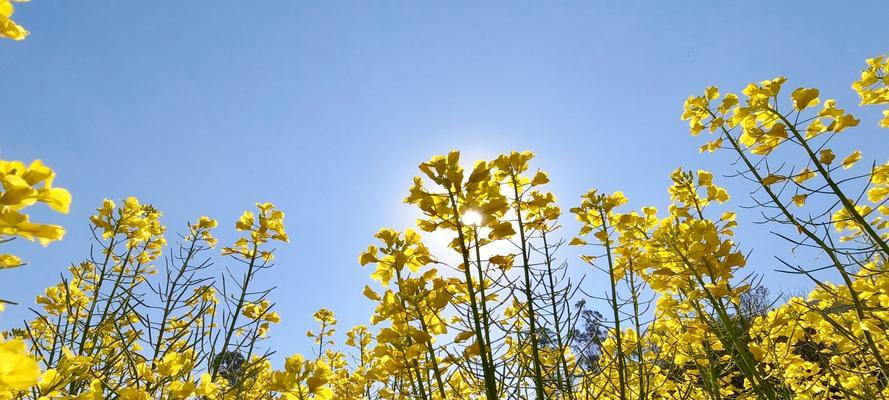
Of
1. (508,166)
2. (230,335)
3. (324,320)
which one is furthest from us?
(324,320)

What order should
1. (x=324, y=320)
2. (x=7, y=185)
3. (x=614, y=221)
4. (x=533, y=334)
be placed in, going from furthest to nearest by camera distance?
(x=324, y=320)
(x=614, y=221)
(x=533, y=334)
(x=7, y=185)

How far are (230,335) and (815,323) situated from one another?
4.40m

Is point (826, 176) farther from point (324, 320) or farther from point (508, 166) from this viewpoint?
point (324, 320)

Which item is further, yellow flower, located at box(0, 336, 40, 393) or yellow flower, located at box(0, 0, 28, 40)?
yellow flower, located at box(0, 0, 28, 40)

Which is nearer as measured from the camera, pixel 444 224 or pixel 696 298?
pixel 444 224

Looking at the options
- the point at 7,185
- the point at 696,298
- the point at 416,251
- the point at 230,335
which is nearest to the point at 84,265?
the point at 230,335

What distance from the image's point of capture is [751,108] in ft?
8.72

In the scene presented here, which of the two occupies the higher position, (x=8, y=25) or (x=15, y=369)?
(x=8, y=25)

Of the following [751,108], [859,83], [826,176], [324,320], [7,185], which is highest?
[324,320]

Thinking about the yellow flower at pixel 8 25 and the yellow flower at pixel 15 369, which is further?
the yellow flower at pixel 8 25

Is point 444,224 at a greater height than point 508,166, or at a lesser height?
lesser

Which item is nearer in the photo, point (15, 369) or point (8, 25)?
point (15, 369)

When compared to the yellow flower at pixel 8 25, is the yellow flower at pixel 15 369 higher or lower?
lower

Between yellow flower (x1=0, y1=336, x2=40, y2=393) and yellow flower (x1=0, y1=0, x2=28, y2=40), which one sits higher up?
yellow flower (x1=0, y1=0, x2=28, y2=40)
